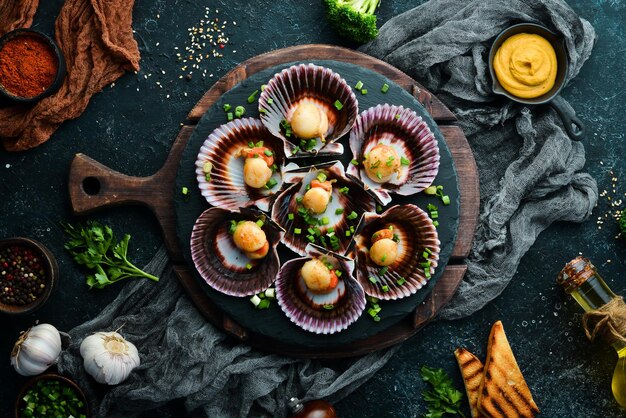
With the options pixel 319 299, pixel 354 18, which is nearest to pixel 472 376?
pixel 319 299

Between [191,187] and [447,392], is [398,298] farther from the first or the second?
[191,187]

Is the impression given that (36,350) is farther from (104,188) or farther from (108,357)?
(104,188)

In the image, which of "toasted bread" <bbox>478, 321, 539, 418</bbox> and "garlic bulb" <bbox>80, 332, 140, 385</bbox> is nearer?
"garlic bulb" <bbox>80, 332, 140, 385</bbox>

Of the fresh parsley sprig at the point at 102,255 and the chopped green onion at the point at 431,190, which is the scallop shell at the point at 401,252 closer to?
the chopped green onion at the point at 431,190

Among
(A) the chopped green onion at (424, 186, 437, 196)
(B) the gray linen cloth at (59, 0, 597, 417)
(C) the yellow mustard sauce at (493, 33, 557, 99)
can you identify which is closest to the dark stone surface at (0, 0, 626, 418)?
(B) the gray linen cloth at (59, 0, 597, 417)

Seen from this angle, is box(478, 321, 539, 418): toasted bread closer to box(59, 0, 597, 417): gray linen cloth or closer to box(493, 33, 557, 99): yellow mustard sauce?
box(59, 0, 597, 417): gray linen cloth
